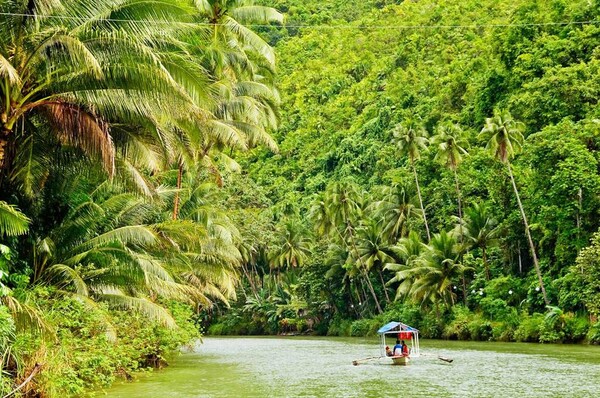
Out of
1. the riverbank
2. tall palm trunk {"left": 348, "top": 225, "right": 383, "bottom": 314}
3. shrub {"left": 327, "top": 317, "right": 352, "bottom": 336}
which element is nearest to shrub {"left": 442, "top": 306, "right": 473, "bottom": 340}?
the riverbank

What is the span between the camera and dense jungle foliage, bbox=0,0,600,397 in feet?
47.8

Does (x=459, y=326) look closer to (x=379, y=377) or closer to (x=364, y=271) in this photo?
(x=364, y=271)

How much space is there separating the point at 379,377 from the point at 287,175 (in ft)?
199

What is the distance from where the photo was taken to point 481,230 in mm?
46906

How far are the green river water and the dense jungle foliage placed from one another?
5.27ft

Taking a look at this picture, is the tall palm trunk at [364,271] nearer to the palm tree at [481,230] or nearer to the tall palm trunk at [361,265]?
the tall palm trunk at [361,265]

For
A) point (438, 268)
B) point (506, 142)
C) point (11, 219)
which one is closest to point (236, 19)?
point (506, 142)

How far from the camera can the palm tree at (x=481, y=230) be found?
46.9 metres

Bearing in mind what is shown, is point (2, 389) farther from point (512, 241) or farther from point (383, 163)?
point (383, 163)

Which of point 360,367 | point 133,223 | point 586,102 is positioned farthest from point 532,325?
point 133,223

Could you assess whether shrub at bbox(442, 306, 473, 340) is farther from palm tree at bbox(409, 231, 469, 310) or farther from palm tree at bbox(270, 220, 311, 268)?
palm tree at bbox(270, 220, 311, 268)

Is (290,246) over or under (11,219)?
over

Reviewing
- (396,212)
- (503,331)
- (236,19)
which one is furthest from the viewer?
(396,212)

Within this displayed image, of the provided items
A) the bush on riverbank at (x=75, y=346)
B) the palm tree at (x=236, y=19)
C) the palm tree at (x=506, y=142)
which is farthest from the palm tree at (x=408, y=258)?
the bush on riverbank at (x=75, y=346)
